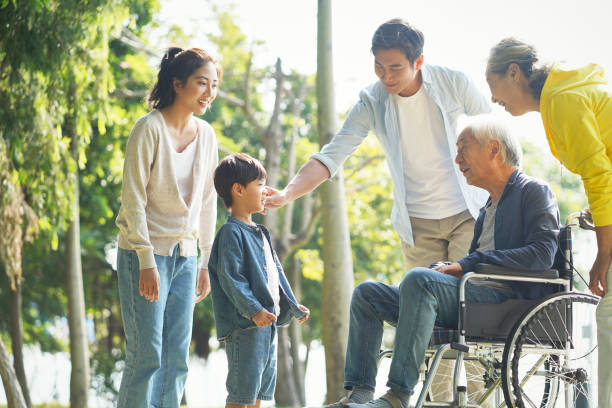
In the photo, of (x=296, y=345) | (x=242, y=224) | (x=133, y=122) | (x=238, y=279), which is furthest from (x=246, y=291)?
(x=296, y=345)

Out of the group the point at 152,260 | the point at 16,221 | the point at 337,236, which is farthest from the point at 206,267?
the point at 337,236

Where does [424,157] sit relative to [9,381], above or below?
above

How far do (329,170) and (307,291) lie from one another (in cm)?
1490

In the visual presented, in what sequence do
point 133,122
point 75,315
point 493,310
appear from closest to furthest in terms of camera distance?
point 493,310, point 75,315, point 133,122

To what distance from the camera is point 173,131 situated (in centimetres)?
319

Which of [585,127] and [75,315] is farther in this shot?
[75,315]

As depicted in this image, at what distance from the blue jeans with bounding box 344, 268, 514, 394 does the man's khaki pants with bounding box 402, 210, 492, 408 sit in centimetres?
56

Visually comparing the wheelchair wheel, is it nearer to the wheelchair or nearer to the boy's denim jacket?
the wheelchair

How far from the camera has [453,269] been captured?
2.86 meters

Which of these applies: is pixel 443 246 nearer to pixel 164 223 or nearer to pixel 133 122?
pixel 164 223

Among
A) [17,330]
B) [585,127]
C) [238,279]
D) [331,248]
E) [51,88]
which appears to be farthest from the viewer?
[17,330]

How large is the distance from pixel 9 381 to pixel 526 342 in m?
5.17

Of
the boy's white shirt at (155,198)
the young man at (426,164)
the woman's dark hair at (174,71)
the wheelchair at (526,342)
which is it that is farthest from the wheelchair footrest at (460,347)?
the woman's dark hair at (174,71)

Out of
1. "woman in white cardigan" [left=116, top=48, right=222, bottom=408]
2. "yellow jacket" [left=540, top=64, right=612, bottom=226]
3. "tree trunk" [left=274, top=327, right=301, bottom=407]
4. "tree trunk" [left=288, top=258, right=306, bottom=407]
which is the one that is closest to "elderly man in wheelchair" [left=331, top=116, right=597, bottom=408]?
"yellow jacket" [left=540, top=64, right=612, bottom=226]
